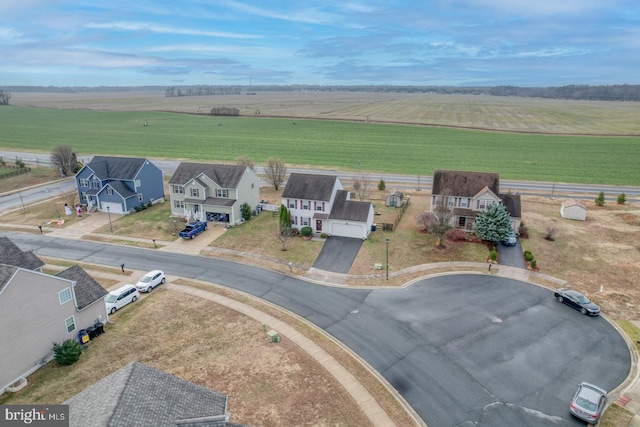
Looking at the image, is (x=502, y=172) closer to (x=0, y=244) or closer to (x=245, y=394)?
(x=245, y=394)

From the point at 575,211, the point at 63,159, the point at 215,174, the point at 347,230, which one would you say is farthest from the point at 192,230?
the point at 575,211

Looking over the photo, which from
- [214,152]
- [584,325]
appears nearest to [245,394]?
[584,325]

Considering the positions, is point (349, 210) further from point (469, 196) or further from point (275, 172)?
point (275, 172)

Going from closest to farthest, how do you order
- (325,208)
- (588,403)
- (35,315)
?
(588,403) → (35,315) → (325,208)

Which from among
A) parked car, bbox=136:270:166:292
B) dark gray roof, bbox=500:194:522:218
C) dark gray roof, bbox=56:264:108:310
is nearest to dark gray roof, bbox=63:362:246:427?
dark gray roof, bbox=56:264:108:310

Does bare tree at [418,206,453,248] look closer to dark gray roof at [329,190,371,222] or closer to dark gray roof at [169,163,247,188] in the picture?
dark gray roof at [329,190,371,222]

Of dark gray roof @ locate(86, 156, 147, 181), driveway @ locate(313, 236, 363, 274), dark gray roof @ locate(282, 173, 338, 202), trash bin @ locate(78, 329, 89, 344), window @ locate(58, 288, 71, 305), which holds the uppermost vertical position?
dark gray roof @ locate(86, 156, 147, 181)
